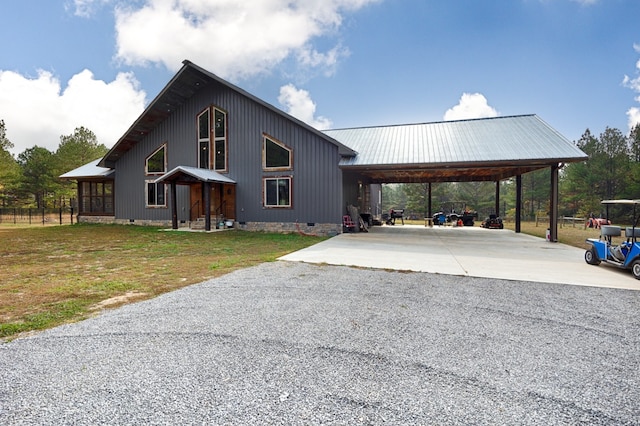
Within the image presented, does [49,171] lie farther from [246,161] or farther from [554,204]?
[554,204]

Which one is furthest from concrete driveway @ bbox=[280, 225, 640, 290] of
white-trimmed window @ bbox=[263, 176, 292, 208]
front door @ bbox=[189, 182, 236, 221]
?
front door @ bbox=[189, 182, 236, 221]

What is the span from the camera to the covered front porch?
47.0 ft

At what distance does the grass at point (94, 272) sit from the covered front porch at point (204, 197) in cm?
467

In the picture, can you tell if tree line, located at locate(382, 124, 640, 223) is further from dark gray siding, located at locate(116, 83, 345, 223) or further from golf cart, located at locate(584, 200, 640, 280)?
golf cart, located at locate(584, 200, 640, 280)

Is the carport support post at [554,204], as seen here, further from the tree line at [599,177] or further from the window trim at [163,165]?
the window trim at [163,165]

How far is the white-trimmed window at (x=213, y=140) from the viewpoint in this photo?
1525cm

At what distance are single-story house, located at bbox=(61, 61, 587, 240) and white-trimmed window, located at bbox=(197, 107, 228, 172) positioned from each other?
5 centimetres

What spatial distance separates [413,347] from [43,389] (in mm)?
2970

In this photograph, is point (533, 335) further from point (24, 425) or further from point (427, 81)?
point (427, 81)

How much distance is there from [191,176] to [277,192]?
13.2 ft

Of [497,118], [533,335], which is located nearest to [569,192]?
[497,118]

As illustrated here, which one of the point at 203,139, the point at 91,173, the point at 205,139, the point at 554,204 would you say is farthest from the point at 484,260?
the point at 91,173

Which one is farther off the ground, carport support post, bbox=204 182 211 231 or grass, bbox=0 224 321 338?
carport support post, bbox=204 182 211 231

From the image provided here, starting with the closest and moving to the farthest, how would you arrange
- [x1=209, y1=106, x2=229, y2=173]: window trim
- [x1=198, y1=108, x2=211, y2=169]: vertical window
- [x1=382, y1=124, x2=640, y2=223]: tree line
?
[x1=209, y1=106, x2=229, y2=173]: window trim → [x1=198, y1=108, x2=211, y2=169]: vertical window → [x1=382, y1=124, x2=640, y2=223]: tree line
